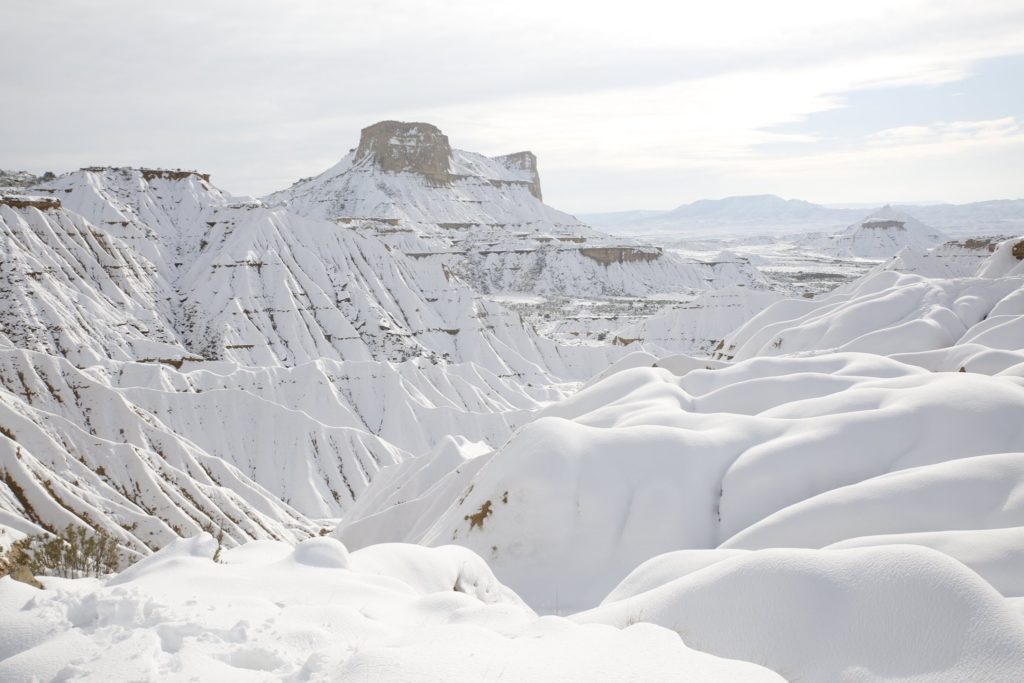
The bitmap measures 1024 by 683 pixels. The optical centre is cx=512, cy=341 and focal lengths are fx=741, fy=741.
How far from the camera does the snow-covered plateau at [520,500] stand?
716 cm

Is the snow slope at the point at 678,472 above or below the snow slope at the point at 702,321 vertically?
above

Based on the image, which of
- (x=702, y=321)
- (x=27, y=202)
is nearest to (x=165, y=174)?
(x=27, y=202)

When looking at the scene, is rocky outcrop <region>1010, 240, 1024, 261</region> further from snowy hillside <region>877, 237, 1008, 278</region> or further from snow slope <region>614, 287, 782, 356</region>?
snow slope <region>614, 287, 782, 356</region>

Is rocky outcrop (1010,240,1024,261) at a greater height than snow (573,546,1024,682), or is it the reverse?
rocky outcrop (1010,240,1024,261)

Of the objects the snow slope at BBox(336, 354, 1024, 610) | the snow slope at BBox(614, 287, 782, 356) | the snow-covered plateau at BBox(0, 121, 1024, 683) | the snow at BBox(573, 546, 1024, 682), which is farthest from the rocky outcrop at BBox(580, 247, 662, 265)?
the snow at BBox(573, 546, 1024, 682)

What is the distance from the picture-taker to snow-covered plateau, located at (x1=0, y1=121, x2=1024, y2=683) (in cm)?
716

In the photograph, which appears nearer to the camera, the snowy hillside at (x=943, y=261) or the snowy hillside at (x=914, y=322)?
the snowy hillside at (x=914, y=322)

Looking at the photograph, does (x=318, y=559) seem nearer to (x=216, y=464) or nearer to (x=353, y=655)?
(x=353, y=655)

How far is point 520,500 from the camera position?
54.7 feet

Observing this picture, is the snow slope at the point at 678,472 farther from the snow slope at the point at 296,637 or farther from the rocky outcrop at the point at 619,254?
the rocky outcrop at the point at 619,254

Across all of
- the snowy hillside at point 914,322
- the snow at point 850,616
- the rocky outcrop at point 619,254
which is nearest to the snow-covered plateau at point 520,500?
the snow at point 850,616

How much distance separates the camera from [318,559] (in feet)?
35.0

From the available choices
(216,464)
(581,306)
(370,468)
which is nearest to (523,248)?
(581,306)

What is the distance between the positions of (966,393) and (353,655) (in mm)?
15648
